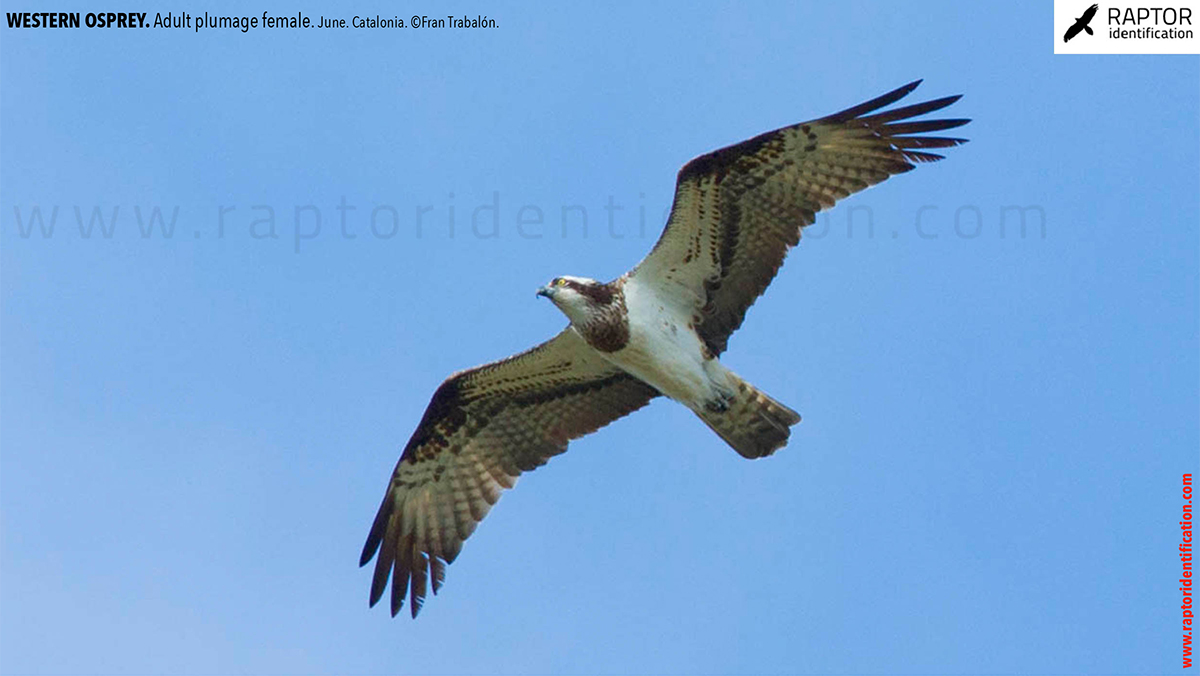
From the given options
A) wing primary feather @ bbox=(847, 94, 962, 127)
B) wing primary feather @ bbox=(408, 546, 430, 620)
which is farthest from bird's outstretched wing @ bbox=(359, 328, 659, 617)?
wing primary feather @ bbox=(847, 94, 962, 127)

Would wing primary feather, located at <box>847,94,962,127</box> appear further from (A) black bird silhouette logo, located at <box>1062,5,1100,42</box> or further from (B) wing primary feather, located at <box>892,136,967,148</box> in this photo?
(A) black bird silhouette logo, located at <box>1062,5,1100,42</box>

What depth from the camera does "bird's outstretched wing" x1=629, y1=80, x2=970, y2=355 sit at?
1473 centimetres

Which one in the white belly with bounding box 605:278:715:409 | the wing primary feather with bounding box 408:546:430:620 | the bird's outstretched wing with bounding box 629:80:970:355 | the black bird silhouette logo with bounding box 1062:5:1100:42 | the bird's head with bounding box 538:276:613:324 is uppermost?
the black bird silhouette logo with bounding box 1062:5:1100:42

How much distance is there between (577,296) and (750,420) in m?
1.74

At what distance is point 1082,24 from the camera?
1670cm

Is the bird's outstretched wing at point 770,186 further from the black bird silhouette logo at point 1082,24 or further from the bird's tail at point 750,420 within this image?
the black bird silhouette logo at point 1082,24

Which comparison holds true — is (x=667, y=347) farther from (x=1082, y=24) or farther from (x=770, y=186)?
(x=1082, y=24)

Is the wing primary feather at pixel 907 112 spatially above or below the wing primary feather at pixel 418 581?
above

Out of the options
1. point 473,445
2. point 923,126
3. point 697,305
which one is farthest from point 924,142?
point 473,445

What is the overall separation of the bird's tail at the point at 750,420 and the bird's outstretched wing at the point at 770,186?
0.83 metres

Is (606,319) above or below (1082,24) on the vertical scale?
below

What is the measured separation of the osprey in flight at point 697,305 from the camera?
1480cm

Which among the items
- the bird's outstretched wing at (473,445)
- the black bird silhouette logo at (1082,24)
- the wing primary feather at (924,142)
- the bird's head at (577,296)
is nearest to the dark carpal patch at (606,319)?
the bird's head at (577,296)

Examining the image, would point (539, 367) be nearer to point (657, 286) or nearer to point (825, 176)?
point (657, 286)
